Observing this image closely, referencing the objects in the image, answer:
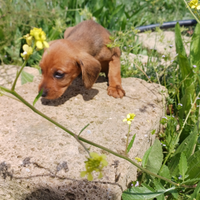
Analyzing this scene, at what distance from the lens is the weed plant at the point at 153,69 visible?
1.34 meters

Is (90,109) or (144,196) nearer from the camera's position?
(144,196)

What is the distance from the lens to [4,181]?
1.43 meters

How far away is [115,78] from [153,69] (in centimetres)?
72

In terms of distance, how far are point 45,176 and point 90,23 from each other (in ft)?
5.98

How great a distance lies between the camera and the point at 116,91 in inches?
88.2

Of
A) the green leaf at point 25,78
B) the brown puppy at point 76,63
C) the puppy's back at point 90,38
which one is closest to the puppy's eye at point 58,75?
the brown puppy at point 76,63

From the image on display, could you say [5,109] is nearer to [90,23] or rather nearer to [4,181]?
[4,181]

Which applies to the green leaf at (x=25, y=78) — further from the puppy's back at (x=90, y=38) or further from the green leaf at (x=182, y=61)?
the green leaf at (x=182, y=61)

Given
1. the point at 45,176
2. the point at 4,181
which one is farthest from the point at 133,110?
the point at 4,181

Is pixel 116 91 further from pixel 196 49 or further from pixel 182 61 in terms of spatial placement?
pixel 196 49

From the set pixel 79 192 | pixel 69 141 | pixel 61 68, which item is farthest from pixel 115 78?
pixel 79 192

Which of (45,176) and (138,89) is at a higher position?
(138,89)

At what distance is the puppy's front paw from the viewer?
2.21 m

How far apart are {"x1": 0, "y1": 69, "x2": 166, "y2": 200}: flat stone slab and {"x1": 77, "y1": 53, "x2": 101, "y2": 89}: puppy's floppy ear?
0.56ft
